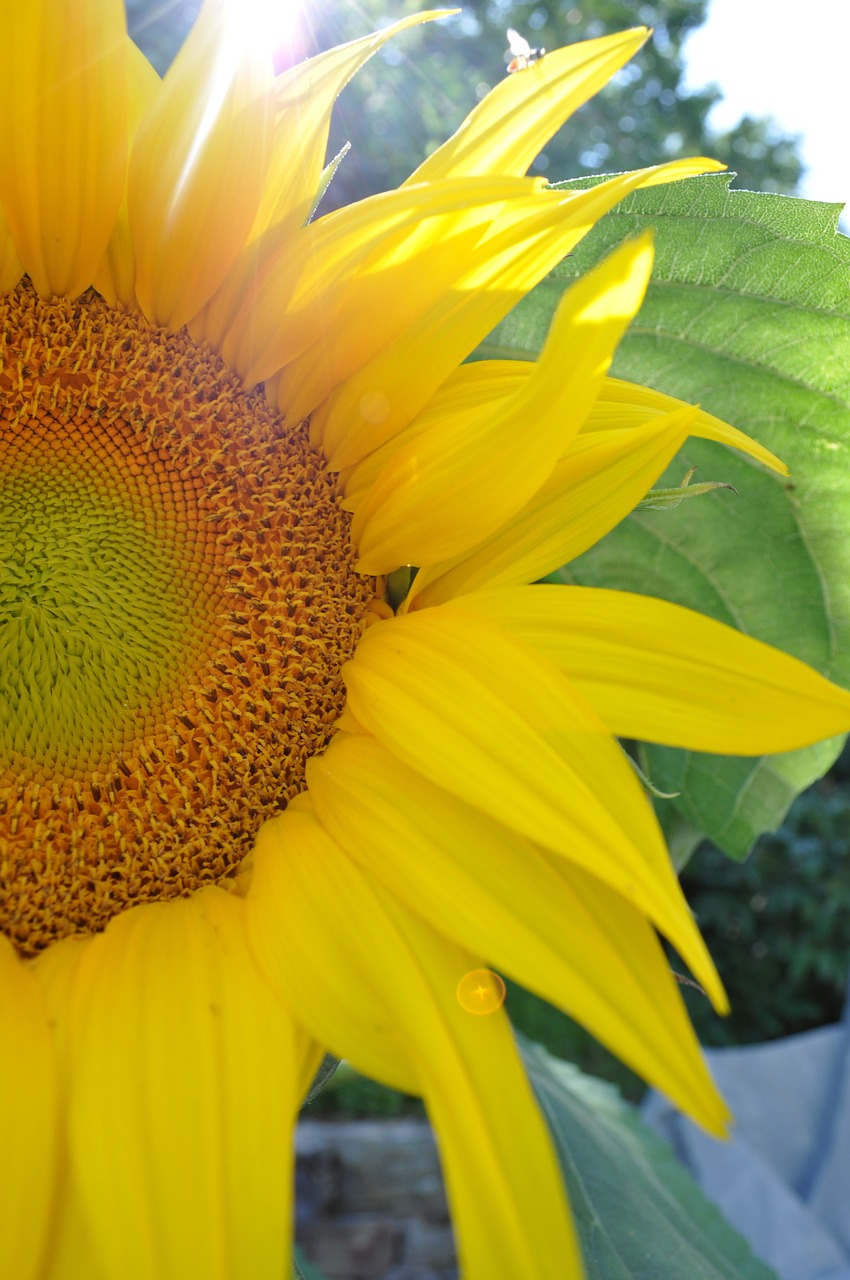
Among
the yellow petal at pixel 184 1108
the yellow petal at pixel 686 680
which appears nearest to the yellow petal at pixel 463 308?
the yellow petal at pixel 686 680

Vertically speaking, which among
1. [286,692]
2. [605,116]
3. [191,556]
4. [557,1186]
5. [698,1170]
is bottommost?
[698,1170]

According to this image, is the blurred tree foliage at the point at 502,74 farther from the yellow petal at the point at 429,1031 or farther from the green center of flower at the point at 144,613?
the yellow petal at the point at 429,1031

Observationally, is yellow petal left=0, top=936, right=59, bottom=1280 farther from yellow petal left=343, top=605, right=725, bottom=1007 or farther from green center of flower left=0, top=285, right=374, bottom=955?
yellow petal left=343, top=605, right=725, bottom=1007

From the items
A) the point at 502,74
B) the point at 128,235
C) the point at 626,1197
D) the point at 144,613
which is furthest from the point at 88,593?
the point at 502,74

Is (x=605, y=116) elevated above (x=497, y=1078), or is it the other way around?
(x=497, y=1078)

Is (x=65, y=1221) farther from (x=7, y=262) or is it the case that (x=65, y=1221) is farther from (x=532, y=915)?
(x=7, y=262)

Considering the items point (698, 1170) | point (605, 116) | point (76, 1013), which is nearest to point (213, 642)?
point (76, 1013)

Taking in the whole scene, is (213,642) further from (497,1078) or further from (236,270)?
(497,1078)
